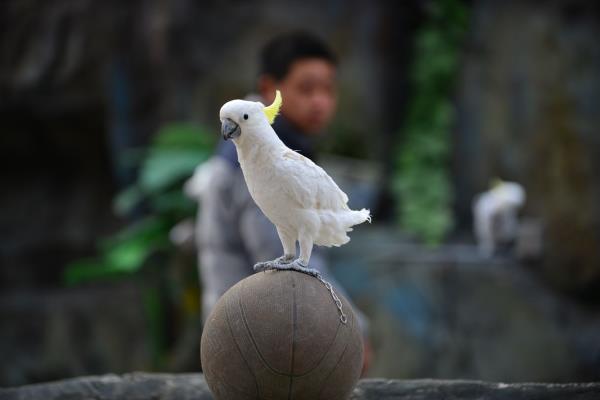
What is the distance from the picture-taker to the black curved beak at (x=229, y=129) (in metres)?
3.04

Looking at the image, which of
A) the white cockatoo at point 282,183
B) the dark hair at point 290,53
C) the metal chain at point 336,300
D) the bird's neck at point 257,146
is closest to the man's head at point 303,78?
the dark hair at point 290,53

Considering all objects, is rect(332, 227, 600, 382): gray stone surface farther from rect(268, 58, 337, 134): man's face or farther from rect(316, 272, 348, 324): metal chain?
rect(316, 272, 348, 324): metal chain

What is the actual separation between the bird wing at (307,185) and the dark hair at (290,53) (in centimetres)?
126

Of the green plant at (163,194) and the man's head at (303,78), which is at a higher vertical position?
the man's head at (303,78)

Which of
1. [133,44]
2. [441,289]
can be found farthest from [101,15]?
[441,289]

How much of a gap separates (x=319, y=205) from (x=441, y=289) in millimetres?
4849

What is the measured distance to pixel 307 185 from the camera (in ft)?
10.4

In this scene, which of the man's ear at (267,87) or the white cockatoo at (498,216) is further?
the white cockatoo at (498,216)

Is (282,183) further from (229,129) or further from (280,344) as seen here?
(280,344)

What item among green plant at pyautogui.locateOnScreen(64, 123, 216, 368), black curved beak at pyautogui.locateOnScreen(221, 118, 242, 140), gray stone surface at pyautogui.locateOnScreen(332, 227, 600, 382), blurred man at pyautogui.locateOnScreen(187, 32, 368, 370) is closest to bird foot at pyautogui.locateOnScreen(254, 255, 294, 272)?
black curved beak at pyautogui.locateOnScreen(221, 118, 242, 140)

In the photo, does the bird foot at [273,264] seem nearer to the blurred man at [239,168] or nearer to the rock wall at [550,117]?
the blurred man at [239,168]

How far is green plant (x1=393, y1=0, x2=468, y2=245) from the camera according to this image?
10.3 metres

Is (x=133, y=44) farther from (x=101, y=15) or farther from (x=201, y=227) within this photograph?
(x=201, y=227)

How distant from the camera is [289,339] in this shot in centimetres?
302
